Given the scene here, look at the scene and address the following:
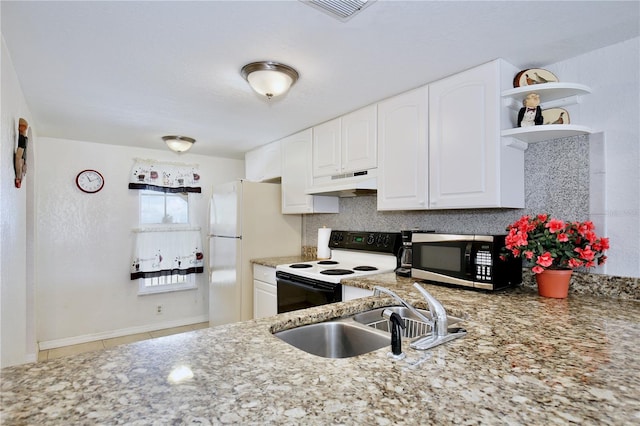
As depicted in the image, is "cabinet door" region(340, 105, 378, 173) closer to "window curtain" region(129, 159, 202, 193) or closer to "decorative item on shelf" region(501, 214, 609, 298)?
"decorative item on shelf" region(501, 214, 609, 298)

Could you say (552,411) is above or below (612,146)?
below

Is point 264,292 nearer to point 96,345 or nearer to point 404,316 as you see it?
point 404,316

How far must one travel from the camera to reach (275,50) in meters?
1.80

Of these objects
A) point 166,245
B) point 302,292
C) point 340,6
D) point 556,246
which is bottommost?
point 302,292

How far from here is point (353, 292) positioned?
2271 millimetres

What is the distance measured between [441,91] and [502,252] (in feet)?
3.36

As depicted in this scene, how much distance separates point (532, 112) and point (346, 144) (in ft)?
4.39

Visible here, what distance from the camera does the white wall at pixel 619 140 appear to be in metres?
1.67

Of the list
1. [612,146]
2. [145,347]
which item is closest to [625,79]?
[612,146]

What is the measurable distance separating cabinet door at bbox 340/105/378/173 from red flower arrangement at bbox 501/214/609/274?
44.0 inches

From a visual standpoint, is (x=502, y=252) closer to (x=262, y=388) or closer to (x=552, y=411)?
(x=552, y=411)

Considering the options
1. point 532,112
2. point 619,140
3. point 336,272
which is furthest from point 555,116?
point 336,272

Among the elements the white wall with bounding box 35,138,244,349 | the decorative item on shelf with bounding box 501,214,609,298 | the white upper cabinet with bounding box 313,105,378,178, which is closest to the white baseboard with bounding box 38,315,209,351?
the white wall with bounding box 35,138,244,349

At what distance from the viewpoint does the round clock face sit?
373 centimetres
